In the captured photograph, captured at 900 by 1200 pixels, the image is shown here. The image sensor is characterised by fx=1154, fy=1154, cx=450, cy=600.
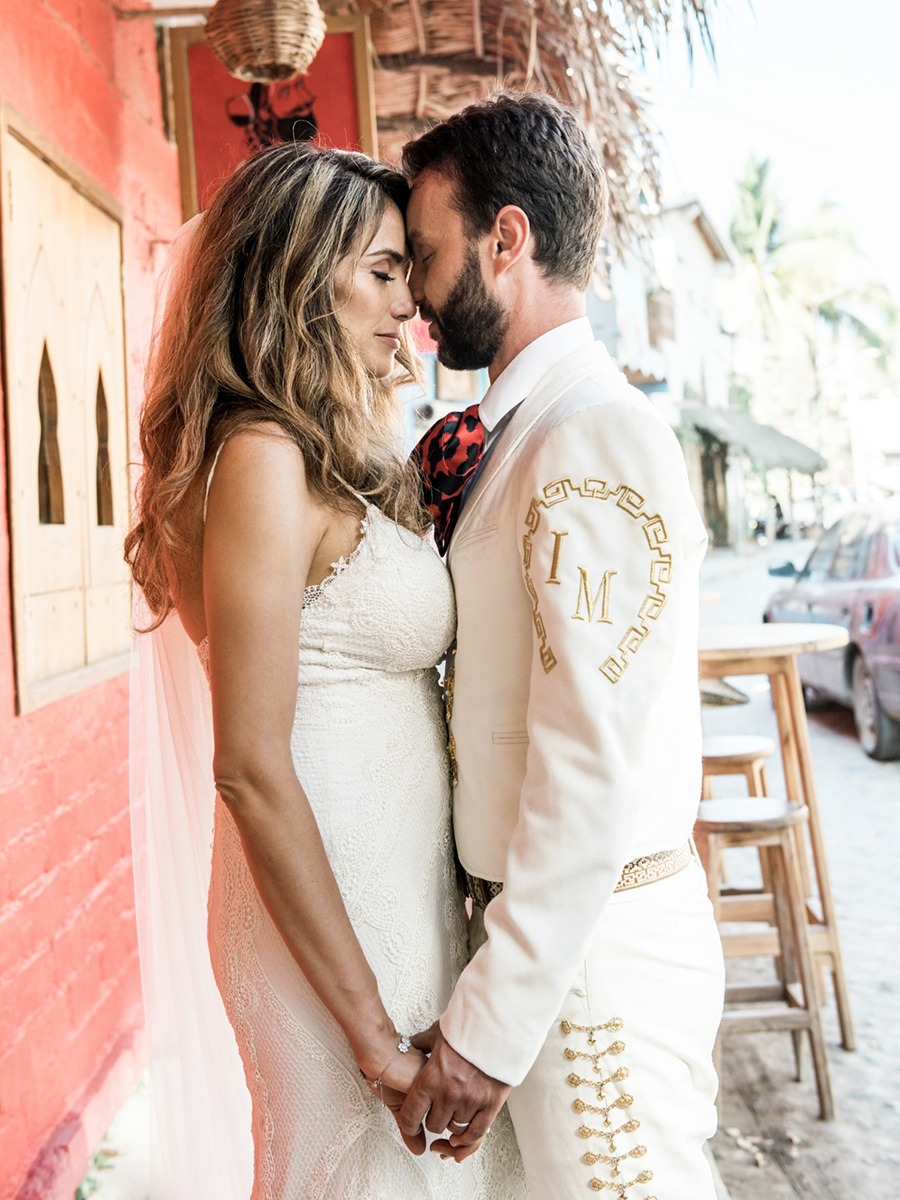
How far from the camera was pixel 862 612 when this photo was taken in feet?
26.7

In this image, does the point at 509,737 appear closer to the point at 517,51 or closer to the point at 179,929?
the point at 179,929

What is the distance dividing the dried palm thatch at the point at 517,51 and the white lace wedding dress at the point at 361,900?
2.74 meters

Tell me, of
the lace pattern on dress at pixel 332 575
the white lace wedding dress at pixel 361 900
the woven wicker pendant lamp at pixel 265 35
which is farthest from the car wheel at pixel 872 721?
the lace pattern on dress at pixel 332 575

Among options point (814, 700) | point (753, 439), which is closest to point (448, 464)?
point (814, 700)

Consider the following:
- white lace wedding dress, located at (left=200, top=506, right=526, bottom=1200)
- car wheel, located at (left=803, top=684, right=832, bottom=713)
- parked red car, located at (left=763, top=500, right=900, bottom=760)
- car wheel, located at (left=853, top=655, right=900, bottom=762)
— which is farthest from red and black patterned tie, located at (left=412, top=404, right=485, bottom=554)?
car wheel, located at (left=803, top=684, right=832, bottom=713)

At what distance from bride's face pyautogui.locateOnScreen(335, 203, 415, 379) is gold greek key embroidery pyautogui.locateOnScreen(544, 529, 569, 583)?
21.3 inches

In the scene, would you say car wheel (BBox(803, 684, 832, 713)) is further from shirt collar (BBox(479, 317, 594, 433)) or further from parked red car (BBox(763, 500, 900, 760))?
shirt collar (BBox(479, 317, 594, 433))

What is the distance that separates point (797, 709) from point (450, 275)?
8.85 ft

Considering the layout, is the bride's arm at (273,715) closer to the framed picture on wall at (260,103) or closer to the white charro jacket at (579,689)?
the white charro jacket at (579,689)

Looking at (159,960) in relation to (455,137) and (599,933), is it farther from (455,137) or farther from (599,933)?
(455,137)

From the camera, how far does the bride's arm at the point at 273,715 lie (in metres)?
1.54

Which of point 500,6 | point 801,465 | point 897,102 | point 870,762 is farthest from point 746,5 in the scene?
point 897,102

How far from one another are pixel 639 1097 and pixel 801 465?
32951 mm

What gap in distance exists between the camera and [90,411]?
11.2 feet
